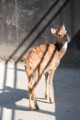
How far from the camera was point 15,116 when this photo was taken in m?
5.96

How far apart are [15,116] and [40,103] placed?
0.80 metres

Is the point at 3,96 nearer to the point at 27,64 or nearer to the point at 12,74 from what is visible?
the point at 27,64

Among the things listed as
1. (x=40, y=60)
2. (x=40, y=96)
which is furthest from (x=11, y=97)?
(x=40, y=60)

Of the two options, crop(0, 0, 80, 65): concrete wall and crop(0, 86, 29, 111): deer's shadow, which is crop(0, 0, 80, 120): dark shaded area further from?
crop(0, 86, 29, 111): deer's shadow

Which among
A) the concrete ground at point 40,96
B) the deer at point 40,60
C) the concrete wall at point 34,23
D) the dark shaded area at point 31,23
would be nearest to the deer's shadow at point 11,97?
the concrete ground at point 40,96

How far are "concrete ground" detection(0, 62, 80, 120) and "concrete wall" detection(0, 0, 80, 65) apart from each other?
47 centimetres

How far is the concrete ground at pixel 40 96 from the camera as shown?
6008 mm

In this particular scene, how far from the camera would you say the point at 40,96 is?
7027 millimetres

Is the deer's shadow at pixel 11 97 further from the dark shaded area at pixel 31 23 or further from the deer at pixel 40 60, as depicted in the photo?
the dark shaded area at pixel 31 23

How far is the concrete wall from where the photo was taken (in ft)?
29.2

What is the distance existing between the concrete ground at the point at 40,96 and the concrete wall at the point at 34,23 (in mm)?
466

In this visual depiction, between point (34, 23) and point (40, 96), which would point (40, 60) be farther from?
point (34, 23)

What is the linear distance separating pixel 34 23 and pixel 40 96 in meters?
2.71

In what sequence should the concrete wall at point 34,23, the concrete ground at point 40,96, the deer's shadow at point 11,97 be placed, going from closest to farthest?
the concrete ground at point 40,96 < the deer's shadow at point 11,97 < the concrete wall at point 34,23
